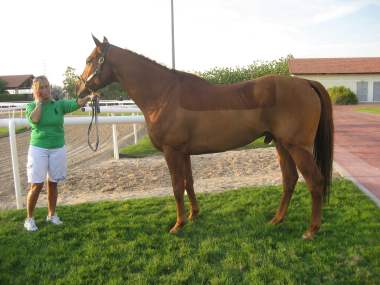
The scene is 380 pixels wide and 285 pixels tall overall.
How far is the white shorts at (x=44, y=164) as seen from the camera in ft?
13.7

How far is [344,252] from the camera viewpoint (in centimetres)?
342

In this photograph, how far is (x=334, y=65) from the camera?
3850 cm

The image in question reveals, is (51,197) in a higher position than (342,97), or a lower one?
lower

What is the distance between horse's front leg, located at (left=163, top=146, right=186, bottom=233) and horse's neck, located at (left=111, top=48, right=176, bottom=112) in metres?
0.57

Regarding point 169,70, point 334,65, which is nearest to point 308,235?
point 169,70

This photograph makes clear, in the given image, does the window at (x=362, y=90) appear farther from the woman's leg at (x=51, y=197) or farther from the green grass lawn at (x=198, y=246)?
the woman's leg at (x=51, y=197)

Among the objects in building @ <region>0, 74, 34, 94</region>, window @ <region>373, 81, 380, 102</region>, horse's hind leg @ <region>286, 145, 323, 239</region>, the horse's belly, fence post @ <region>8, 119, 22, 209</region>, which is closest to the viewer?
horse's hind leg @ <region>286, 145, 323, 239</region>

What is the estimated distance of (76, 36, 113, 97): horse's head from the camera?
404 centimetres

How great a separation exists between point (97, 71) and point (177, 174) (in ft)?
4.70

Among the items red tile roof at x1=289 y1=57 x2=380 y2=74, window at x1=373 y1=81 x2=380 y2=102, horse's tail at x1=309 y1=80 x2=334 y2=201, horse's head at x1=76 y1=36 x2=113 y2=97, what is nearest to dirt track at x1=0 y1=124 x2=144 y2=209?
horse's head at x1=76 y1=36 x2=113 y2=97

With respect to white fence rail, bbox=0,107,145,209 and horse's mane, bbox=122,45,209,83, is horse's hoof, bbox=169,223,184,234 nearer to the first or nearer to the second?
horse's mane, bbox=122,45,209,83

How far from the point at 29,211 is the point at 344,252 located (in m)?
3.42

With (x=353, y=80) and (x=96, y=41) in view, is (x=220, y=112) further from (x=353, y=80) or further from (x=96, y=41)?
(x=353, y=80)

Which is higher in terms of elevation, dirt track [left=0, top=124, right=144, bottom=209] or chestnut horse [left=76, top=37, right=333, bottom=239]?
chestnut horse [left=76, top=37, right=333, bottom=239]
